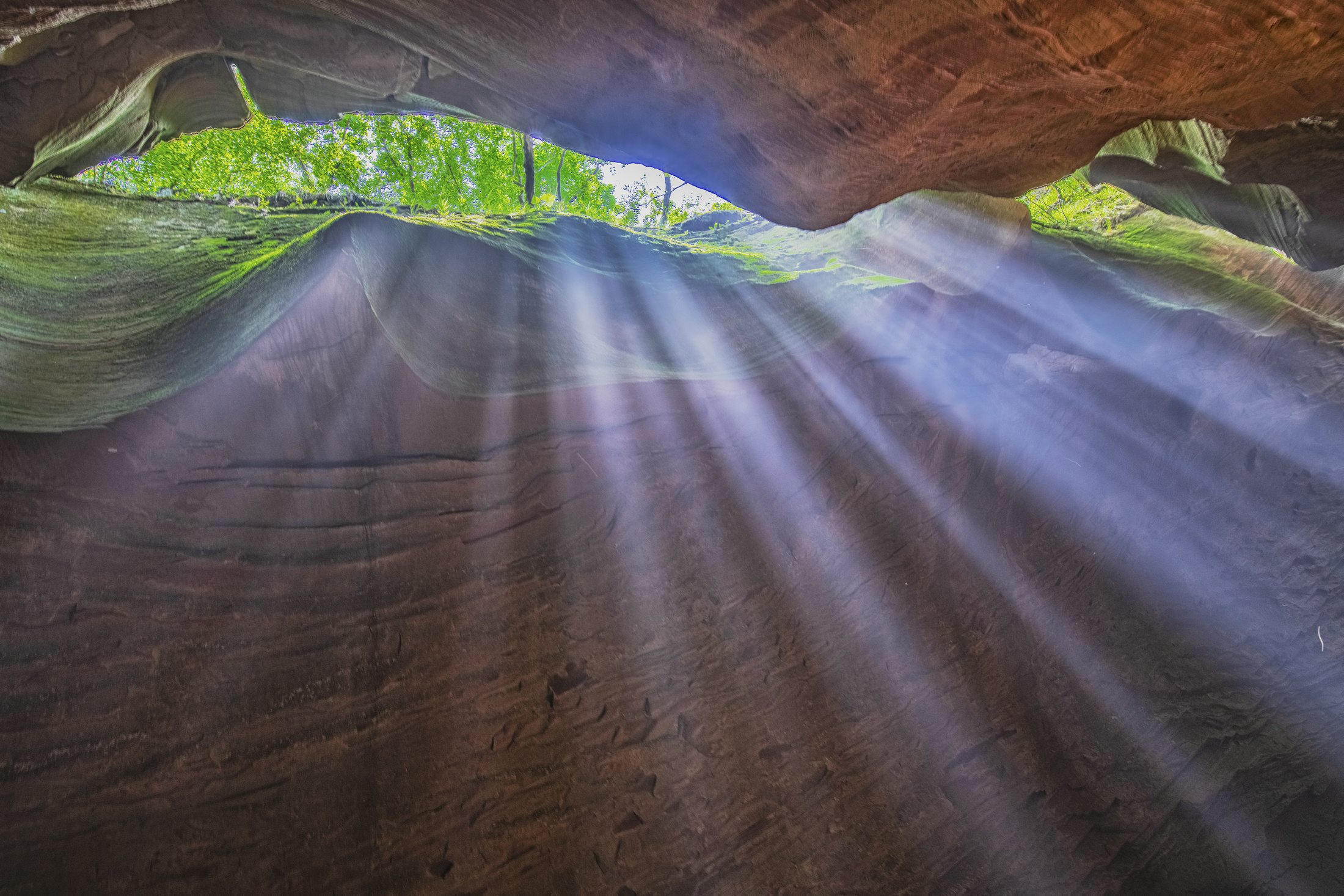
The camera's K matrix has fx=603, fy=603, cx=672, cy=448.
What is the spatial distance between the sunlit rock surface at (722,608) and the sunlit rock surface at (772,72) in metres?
1.02

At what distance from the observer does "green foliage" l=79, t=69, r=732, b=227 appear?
1348 cm

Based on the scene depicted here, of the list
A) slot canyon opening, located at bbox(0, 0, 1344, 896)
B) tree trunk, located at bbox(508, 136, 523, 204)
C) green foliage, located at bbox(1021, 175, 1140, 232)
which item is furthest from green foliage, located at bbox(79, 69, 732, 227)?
slot canyon opening, located at bbox(0, 0, 1344, 896)

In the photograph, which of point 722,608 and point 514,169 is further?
point 514,169

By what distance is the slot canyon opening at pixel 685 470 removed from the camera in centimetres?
269

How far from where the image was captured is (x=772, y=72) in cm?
257

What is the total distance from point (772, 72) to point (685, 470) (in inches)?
102

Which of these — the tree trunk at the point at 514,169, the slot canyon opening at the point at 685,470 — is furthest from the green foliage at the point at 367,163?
the slot canyon opening at the point at 685,470

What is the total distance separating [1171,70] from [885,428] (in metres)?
2.90

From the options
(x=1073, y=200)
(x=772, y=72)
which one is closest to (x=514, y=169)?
(x=772, y=72)

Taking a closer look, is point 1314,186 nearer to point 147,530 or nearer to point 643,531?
point 643,531

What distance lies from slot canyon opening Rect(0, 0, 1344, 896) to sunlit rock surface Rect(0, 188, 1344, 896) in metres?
0.03

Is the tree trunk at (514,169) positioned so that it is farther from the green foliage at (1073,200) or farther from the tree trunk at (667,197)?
the green foliage at (1073,200)

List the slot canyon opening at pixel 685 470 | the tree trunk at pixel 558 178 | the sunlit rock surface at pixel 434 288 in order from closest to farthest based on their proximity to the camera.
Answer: the slot canyon opening at pixel 685 470, the sunlit rock surface at pixel 434 288, the tree trunk at pixel 558 178

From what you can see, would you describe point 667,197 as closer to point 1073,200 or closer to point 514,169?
point 514,169
